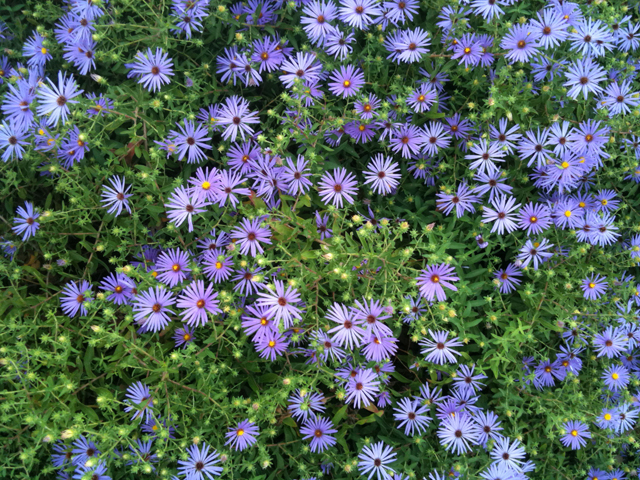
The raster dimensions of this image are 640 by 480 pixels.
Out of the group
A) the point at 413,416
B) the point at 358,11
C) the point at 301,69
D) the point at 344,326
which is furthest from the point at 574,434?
the point at 358,11

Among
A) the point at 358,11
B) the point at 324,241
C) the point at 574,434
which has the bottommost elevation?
the point at 574,434

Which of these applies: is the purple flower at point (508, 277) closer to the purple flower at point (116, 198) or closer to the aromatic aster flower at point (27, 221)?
the purple flower at point (116, 198)

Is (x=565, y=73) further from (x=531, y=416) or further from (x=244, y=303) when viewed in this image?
(x=244, y=303)

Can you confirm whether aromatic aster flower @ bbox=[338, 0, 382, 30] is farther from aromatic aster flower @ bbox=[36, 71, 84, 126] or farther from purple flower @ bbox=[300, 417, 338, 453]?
purple flower @ bbox=[300, 417, 338, 453]

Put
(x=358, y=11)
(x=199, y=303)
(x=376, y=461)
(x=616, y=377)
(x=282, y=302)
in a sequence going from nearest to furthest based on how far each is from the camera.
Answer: (x=282, y=302) < (x=199, y=303) < (x=376, y=461) < (x=358, y=11) < (x=616, y=377)

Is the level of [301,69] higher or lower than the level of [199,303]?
higher

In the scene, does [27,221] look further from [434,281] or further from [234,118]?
[434,281]
